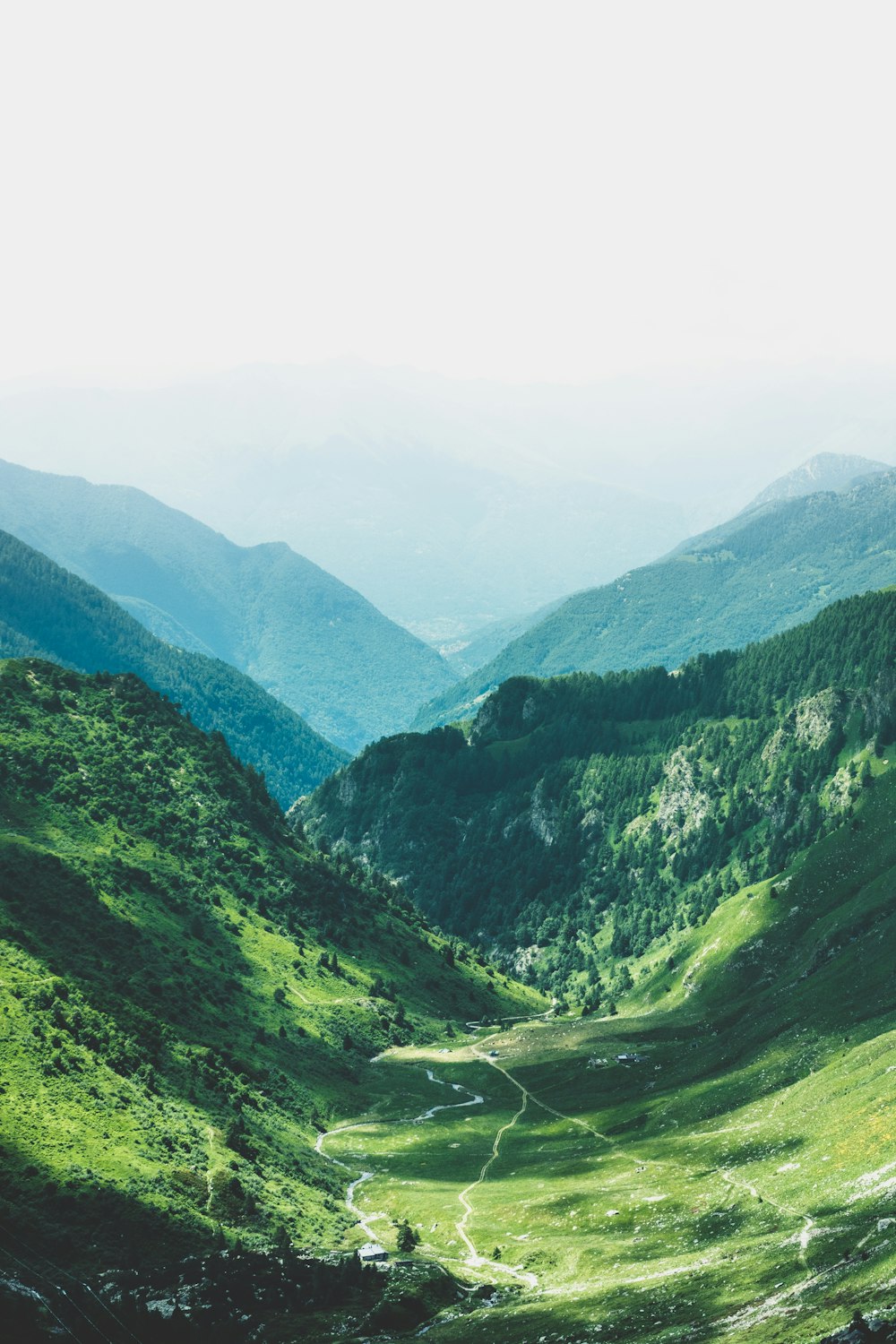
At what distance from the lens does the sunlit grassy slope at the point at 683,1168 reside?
75750 mm

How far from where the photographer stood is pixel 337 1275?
9512 cm

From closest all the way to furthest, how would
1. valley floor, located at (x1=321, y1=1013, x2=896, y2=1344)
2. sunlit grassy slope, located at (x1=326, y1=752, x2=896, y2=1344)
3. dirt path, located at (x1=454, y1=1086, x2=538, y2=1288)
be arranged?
valley floor, located at (x1=321, y1=1013, x2=896, y2=1344) < sunlit grassy slope, located at (x1=326, y1=752, x2=896, y2=1344) < dirt path, located at (x1=454, y1=1086, x2=538, y2=1288)

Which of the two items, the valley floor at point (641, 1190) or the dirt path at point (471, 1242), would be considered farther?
the dirt path at point (471, 1242)

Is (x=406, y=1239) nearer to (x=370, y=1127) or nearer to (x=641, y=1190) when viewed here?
(x=641, y=1190)

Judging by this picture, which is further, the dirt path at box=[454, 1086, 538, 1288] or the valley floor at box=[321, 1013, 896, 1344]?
the dirt path at box=[454, 1086, 538, 1288]

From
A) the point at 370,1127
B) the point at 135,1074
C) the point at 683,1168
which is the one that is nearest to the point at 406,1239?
the point at 683,1168

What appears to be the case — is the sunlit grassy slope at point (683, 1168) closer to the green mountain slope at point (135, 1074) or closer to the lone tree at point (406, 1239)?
the lone tree at point (406, 1239)

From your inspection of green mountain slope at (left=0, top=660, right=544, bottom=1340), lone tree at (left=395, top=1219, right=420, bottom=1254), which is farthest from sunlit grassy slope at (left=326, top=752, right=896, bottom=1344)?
green mountain slope at (left=0, top=660, right=544, bottom=1340)

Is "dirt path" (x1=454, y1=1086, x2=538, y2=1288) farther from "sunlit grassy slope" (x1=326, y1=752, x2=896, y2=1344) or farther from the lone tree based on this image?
the lone tree

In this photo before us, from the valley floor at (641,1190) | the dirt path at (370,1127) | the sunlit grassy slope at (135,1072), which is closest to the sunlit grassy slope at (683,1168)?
the valley floor at (641,1190)

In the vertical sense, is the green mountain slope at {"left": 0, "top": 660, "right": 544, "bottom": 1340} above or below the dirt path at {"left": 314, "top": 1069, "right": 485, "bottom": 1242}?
above

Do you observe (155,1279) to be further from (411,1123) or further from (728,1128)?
(411,1123)

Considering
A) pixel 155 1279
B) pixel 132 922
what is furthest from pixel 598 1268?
pixel 132 922

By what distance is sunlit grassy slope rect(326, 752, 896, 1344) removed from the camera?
249 feet
